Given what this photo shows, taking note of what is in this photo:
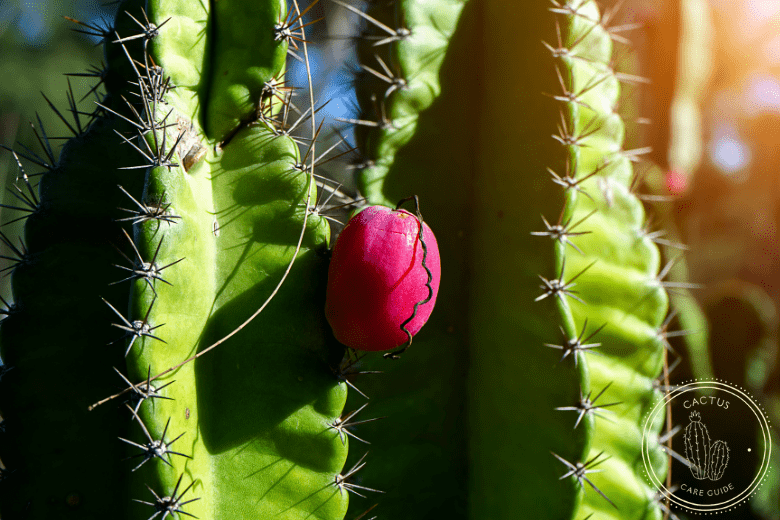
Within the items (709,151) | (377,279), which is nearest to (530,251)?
(377,279)

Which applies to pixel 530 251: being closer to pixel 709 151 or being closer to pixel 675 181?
pixel 675 181

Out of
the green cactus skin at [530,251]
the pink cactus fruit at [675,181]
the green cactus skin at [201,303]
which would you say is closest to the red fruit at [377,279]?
the green cactus skin at [201,303]

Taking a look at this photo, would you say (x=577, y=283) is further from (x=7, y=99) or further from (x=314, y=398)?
(x=7, y=99)

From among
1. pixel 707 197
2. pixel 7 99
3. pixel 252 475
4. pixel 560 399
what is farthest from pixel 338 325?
pixel 7 99

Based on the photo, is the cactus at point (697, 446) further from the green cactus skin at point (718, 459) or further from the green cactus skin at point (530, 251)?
the green cactus skin at point (530, 251)

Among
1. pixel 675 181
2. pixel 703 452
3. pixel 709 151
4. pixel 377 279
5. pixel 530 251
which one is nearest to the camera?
pixel 377 279

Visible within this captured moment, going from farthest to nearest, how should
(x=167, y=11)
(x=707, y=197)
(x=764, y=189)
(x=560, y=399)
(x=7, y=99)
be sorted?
1. (x=7, y=99)
2. (x=764, y=189)
3. (x=707, y=197)
4. (x=560, y=399)
5. (x=167, y=11)
